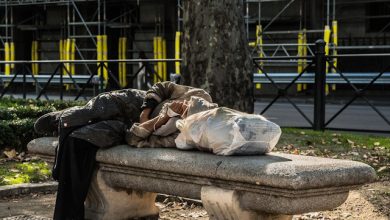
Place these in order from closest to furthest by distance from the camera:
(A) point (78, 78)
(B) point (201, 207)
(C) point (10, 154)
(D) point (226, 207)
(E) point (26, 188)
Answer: (D) point (226, 207) → (B) point (201, 207) → (E) point (26, 188) → (C) point (10, 154) → (A) point (78, 78)

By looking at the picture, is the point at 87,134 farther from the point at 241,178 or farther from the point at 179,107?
the point at 241,178

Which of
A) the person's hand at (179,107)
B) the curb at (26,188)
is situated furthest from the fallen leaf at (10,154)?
the person's hand at (179,107)

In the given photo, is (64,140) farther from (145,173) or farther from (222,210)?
(222,210)

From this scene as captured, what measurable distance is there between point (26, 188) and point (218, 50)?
270 centimetres

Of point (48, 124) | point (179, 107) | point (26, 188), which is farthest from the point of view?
point (26, 188)

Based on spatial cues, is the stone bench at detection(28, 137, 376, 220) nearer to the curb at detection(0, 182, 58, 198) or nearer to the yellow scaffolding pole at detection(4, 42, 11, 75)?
the curb at detection(0, 182, 58, 198)

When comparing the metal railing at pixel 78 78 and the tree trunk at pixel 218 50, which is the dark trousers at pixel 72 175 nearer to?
the tree trunk at pixel 218 50

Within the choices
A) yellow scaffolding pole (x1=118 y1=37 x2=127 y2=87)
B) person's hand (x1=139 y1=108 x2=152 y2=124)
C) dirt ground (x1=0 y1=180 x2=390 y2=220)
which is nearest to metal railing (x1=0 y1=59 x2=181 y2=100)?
yellow scaffolding pole (x1=118 y1=37 x2=127 y2=87)

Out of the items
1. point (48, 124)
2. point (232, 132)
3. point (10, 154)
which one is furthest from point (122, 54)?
point (232, 132)

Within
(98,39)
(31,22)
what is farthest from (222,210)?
(31,22)

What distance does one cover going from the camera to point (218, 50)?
7949mm

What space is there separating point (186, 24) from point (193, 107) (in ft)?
10.6

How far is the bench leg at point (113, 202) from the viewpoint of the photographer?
18.1ft

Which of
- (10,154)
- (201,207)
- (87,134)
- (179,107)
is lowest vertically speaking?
(201,207)
